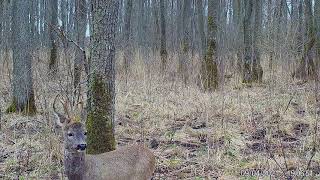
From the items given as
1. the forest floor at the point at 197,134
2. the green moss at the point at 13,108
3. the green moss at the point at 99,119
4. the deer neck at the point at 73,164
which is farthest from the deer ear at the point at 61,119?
the green moss at the point at 13,108

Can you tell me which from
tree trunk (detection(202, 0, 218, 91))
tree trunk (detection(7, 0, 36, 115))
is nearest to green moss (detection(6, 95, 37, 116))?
tree trunk (detection(7, 0, 36, 115))

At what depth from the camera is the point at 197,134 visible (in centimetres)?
829

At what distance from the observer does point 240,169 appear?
6.55 meters

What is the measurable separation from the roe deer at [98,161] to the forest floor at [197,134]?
2.07 ft

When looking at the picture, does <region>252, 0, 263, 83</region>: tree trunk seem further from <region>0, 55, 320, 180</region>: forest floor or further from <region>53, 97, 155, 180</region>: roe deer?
<region>53, 97, 155, 180</region>: roe deer

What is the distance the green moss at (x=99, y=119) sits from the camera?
6.20 metres

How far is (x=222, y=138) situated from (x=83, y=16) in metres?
3.51

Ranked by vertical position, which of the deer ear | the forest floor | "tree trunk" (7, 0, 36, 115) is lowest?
the forest floor

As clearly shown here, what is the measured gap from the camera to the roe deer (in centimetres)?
504

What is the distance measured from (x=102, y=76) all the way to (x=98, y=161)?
1.17 metres

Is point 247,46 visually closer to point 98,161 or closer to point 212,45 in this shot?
point 212,45

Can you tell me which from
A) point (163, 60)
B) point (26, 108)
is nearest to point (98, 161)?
point (26, 108)

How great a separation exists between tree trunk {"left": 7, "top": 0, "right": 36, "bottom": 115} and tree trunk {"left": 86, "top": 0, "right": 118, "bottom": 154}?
134 inches

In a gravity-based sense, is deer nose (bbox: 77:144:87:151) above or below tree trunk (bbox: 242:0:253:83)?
below
